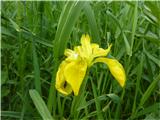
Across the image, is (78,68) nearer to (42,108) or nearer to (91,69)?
(42,108)

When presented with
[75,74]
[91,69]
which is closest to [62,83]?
[75,74]

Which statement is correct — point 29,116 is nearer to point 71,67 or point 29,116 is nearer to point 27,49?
point 27,49

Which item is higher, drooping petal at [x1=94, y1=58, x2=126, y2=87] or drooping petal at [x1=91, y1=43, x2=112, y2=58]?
drooping petal at [x1=91, y1=43, x2=112, y2=58]

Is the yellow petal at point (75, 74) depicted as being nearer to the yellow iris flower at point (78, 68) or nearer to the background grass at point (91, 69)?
the yellow iris flower at point (78, 68)

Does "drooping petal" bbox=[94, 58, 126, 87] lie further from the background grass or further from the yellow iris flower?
the background grass

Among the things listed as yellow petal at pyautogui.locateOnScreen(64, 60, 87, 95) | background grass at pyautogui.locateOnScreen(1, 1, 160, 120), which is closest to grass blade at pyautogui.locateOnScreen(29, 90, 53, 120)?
background grass at pyautogui.locateOnScreen(1, 1, 160, 120)

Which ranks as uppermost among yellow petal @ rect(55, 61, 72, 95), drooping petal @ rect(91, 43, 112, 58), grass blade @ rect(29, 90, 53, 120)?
drooping petal @ rect(91, 43, 112, 58)
